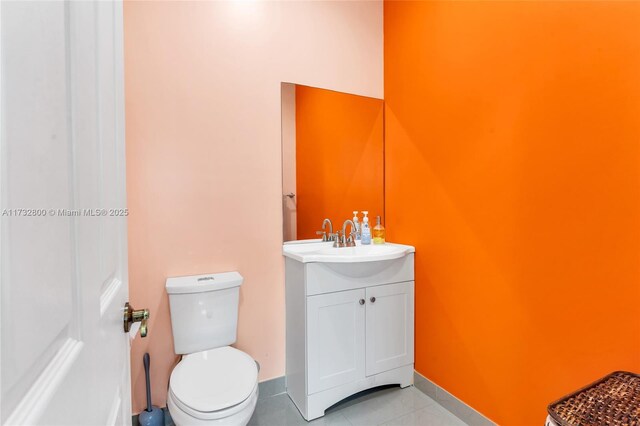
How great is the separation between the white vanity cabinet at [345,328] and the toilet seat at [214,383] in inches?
15.6

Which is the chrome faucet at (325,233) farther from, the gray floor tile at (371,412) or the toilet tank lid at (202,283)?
the gray floor tile at (371,412)

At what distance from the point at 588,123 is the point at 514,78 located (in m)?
0.40

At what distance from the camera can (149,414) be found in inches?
63.9

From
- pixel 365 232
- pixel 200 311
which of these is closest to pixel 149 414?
pixel 200 311

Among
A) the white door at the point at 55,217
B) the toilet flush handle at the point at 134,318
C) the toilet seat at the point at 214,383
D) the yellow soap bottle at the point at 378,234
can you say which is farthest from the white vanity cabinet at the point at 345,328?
the white door at the point at 55,217

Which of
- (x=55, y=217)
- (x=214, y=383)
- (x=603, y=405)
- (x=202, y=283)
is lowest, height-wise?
(x=214, y=383)

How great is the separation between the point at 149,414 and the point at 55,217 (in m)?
1.75

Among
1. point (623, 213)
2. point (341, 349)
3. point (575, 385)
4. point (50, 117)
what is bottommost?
point (341, 349)

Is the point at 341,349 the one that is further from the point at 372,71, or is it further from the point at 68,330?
the point at 372,71

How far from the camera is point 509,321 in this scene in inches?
59.7

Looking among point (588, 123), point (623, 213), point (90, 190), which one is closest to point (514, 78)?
point (588, 123)

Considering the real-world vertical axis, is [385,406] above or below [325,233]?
below

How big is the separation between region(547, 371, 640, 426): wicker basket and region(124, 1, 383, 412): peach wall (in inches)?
58.4

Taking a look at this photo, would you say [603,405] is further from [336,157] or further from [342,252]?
[336,157]
